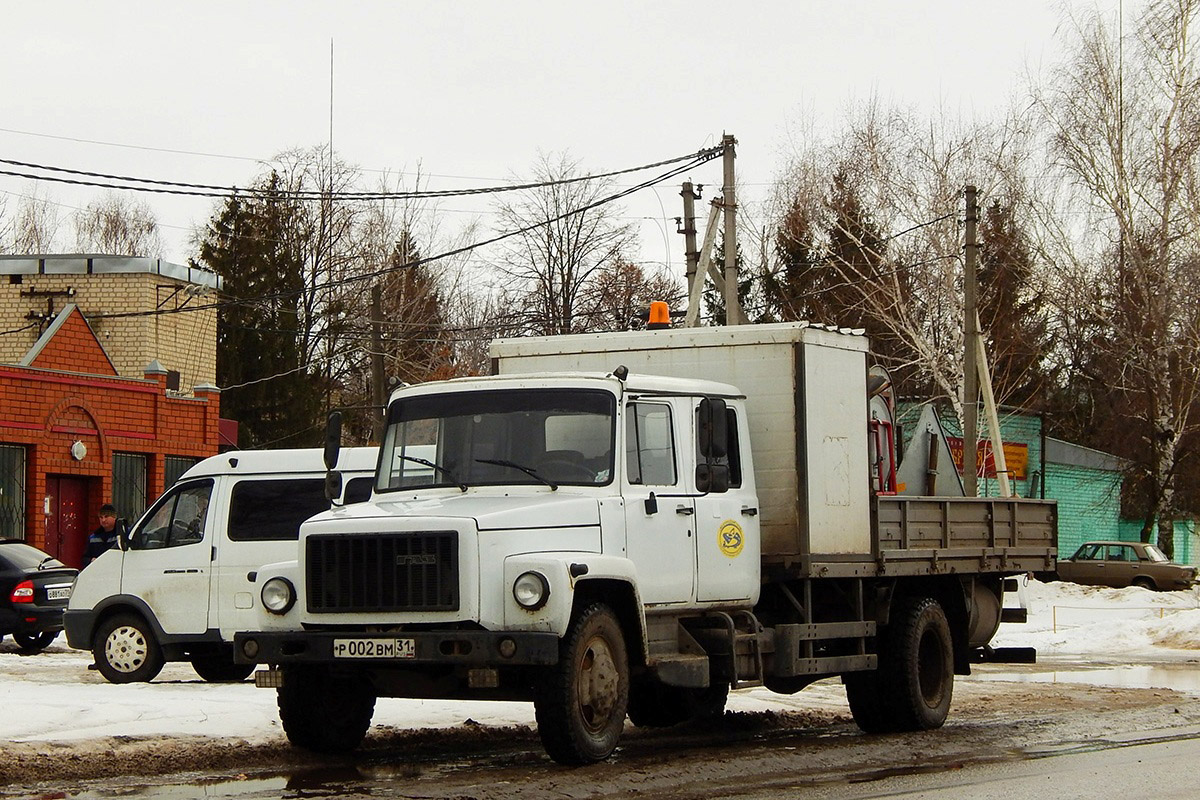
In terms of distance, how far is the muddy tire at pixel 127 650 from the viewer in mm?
16703

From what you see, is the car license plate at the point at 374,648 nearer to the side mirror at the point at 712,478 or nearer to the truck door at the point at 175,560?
the side mirror at the point at 712,478

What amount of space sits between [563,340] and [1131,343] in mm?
31414

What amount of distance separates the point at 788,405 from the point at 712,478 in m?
1.27

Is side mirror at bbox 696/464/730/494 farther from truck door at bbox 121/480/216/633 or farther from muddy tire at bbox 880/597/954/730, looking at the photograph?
truck door at bbox 121/480/216/633

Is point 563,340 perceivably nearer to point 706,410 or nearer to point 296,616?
point 706,410

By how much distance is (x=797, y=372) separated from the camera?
12.5m

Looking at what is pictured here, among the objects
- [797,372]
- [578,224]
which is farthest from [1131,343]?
[797,372]

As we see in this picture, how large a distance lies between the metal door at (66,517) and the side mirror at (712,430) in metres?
20.8

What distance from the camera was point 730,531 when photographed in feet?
38.9

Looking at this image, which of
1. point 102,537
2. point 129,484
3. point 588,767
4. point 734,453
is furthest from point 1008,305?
point 588,767

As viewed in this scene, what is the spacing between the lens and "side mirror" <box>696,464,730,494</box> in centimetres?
1141

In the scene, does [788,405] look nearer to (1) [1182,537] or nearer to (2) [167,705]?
(2) [167,705]

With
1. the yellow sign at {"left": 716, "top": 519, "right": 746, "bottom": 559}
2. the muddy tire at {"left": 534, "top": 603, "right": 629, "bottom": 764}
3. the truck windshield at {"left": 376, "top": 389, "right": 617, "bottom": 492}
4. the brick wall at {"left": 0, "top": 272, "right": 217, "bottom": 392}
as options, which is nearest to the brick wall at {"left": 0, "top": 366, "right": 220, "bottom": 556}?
the brick wall at {"left": 0, "top": 272, "right": 217, "bottom": 392}

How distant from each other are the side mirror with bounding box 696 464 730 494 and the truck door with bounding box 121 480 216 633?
22.7 ft
